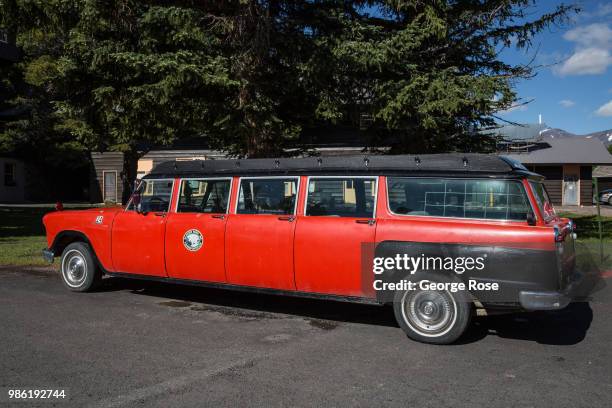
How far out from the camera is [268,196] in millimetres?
6355

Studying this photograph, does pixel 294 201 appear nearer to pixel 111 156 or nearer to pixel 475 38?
pixel 475 38

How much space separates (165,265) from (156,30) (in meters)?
Answer: 5.19

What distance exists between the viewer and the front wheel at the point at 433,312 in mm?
5191

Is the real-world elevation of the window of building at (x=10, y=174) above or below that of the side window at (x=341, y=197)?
above

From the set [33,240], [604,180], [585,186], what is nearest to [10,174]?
[33,240]

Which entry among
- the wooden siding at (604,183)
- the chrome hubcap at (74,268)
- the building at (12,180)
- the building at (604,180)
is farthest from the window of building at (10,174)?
the wooden siding at (604,183)

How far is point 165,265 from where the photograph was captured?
686cm

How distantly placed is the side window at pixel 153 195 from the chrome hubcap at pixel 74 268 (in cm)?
116

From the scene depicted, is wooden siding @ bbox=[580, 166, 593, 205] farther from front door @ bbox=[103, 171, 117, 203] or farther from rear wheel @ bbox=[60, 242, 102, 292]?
rear wheel @ bbox=[60, 242, 102, 292]

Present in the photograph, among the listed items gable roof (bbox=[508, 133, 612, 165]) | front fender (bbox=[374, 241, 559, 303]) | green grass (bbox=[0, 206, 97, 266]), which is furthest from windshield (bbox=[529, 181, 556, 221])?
gable roof (bbox=[508, 133, 612, 165])

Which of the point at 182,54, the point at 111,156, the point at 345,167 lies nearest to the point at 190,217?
the point at 345,167

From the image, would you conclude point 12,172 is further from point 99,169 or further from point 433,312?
point 433,312

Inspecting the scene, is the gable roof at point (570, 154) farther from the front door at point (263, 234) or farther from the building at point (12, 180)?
the building at point (12, 180)

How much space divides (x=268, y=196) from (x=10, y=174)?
106ft
